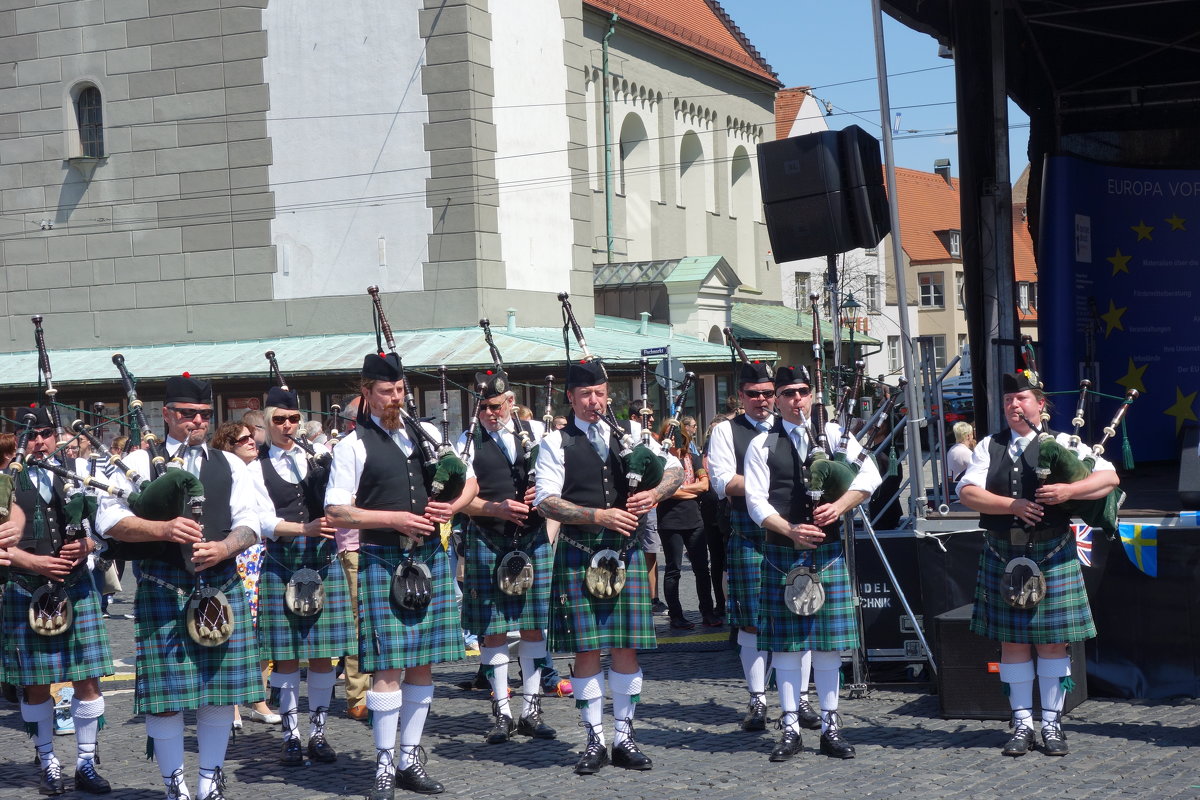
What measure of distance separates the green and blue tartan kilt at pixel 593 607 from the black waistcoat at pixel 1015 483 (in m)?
1.51

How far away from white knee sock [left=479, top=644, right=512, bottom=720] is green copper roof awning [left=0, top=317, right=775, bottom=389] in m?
11.2

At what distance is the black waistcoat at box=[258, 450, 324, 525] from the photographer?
21.0 feet

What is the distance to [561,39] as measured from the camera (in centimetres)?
2217

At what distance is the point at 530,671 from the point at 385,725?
132cm

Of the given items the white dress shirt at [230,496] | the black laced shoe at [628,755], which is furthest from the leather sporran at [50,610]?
the black laced shoe at [628,755]

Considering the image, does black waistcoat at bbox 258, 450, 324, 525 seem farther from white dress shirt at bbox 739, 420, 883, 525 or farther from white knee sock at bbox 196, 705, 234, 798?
white dress shirt at bbox 739, 420, 883, 525

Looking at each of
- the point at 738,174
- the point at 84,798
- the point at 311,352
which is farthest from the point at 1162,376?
the point at 738,174

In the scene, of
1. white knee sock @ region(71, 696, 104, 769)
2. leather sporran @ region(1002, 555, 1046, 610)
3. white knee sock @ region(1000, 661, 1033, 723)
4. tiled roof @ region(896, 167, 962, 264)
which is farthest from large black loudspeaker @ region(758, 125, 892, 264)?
tiled roof @ region(896, 167, 962, 264)

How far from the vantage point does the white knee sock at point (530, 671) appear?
652 cm

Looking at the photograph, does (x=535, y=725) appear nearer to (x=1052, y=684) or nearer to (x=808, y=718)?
(x=808, y=718)

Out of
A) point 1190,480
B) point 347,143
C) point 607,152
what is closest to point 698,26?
point 607,152

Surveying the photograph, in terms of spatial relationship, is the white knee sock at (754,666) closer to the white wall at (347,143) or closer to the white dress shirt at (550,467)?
the white dress shirt at (550,467)

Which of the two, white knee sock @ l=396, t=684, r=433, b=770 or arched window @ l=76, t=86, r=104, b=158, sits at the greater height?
arched window @ l=76, t=86, r=104, b=158

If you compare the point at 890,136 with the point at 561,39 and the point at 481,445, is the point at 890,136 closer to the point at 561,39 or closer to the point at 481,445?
the point at 481,445
